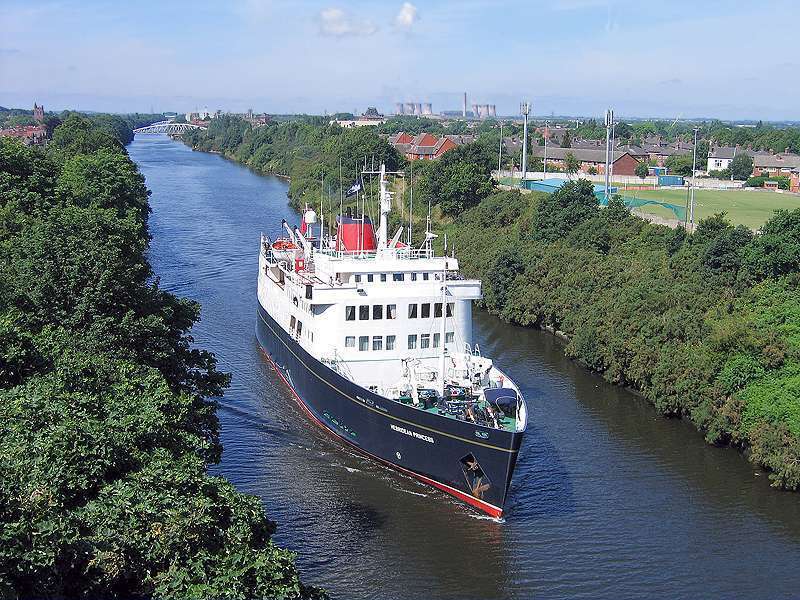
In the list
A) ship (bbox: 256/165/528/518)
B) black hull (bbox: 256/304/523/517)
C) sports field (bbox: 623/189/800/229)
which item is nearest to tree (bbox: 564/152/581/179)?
sports field (bbox: 623/189/800/229)

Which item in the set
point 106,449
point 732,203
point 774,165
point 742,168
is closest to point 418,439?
point 106,449

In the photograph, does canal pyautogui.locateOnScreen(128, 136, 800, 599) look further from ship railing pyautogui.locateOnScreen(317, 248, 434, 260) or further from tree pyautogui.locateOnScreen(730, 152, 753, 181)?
tree pyautogui.locateOnScreen(730, 152, 753, 181)

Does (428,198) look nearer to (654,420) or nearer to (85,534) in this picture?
(654,420)

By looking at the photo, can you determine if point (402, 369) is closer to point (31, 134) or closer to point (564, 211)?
point (564, 211)

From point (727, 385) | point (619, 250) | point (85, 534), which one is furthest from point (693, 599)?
point (619, 250)

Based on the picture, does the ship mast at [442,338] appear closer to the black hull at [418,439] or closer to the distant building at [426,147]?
the black hull at [418,439]

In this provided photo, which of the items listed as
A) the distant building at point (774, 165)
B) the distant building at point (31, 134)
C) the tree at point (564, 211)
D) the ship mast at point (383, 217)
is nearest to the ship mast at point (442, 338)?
the ship mast at point (383, 217)
